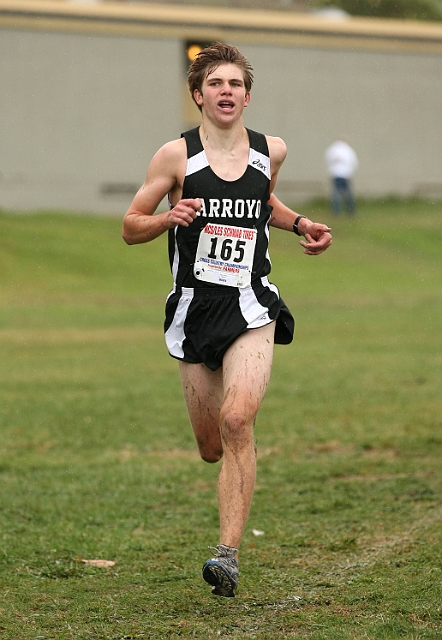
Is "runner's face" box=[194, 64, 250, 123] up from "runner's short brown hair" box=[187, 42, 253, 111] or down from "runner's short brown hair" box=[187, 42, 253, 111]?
down

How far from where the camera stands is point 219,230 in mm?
5379

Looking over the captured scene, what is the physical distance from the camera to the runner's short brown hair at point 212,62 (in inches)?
215

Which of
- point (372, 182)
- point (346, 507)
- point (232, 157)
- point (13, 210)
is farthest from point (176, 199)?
point (372, 182)

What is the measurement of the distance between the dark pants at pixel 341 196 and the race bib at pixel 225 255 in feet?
Result: 88.3

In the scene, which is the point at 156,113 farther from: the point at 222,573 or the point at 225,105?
the point at 222,573

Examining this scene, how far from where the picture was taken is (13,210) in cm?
3216

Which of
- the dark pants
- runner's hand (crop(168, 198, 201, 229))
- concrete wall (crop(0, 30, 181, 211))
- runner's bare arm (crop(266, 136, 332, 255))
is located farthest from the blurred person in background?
runner's hand (crop(168, 198, 201, 229))

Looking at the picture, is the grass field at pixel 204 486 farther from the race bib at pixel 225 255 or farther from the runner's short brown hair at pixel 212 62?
the runner's short brown hair at pixel 212 62

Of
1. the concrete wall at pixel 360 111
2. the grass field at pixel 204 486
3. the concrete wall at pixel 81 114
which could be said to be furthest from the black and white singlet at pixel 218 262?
the concrete wall at pixel 360 111

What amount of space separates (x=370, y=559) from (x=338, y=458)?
3078 mm

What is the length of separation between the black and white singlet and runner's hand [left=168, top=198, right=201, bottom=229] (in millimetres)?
273

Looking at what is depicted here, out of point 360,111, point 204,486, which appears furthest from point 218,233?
point 360,111

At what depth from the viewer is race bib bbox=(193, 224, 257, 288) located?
5.38 meters

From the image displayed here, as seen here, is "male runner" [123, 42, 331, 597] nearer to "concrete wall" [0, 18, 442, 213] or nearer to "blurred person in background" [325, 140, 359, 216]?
"blurred person in background" [325, 140, 359, 216]
